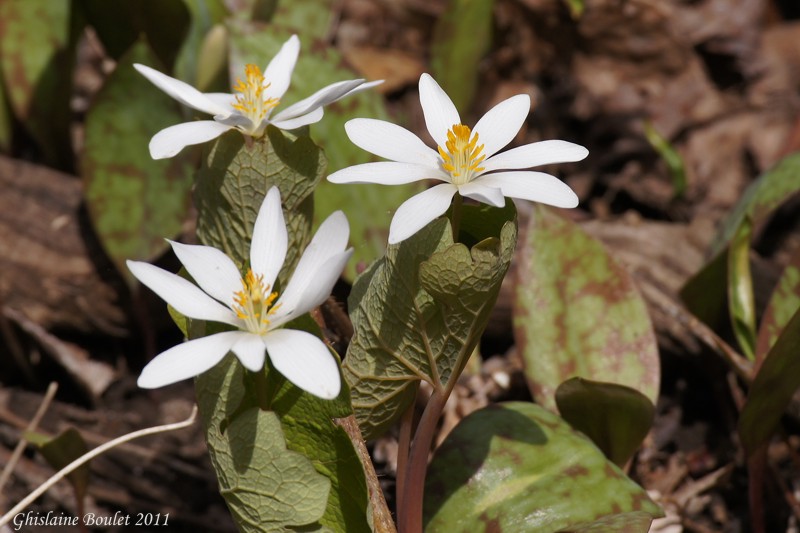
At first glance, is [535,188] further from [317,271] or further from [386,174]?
[317,271]

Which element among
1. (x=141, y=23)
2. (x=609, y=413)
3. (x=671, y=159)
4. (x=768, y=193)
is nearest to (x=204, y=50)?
(x=141, y=23)

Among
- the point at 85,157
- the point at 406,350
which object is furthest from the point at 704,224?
the point at 85,157

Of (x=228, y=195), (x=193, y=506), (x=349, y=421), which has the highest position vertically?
(x=228, y=195)

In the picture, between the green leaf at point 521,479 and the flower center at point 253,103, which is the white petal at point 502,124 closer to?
the flower center at point 253,103

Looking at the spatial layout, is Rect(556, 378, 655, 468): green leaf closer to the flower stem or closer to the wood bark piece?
the flower stem

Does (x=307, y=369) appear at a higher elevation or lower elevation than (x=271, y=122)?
lower

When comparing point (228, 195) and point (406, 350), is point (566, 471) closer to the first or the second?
point (406, 350)

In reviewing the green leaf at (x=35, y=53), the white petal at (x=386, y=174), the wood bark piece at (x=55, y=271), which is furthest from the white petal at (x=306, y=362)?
the green leaf at (x=35, y=53)

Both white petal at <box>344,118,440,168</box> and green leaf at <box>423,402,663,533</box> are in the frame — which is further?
green leaf at <box>423,402,663,533</box>

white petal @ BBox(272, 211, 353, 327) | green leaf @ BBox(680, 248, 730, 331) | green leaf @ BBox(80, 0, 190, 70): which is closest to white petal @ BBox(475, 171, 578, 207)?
white petal @ BBox(272, 211, 353, 327)
